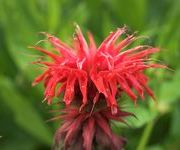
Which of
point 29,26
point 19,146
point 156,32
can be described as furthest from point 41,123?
point 156,32

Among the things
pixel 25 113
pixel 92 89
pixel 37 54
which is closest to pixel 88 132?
pixel 92 89

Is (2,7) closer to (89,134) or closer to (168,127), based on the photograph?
(168,127)

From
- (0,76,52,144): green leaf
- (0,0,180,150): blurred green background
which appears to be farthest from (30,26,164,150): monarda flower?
(0,76,52,144): green leaf

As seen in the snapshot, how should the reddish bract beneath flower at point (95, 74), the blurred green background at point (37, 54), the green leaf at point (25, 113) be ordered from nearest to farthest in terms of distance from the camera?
the reddish bract beneath flower at point (95, 74)
the blurred green background at point (37, 54)
the green leaf at point (25, 113)

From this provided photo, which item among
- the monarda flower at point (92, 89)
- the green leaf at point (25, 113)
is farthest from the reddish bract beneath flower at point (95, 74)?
the green leaf at point (25, 113)

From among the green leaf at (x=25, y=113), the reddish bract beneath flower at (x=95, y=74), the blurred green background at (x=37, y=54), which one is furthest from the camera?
the green leaf at (x=25, y=113)

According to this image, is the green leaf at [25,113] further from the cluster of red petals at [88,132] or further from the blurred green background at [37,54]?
the cluster of red petals at [88,132]

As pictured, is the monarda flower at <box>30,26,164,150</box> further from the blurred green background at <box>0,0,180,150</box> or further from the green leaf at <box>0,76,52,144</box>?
the green leaf at <box>0,76,52,144</box>
